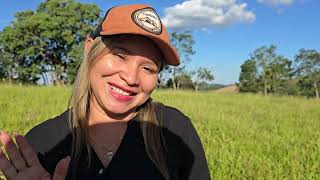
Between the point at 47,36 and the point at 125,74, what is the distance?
145 ft

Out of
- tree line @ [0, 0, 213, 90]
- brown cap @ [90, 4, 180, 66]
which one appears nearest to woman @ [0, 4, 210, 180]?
brown cap @ [90, 4, 180, 66]

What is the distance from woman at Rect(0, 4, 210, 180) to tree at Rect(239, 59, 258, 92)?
215ft

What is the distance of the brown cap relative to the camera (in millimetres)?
1702

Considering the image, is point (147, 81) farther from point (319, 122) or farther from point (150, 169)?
point (319, 122)

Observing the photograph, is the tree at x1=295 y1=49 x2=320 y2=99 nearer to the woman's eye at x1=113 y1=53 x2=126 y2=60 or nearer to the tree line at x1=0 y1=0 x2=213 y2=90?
the tree line at x1=0 y1=0 x2=213 y2=90

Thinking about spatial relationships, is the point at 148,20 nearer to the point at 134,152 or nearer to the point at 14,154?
the point at 134,152

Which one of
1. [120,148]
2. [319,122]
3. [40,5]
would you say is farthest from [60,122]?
[40,5]

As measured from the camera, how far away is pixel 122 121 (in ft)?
6.32

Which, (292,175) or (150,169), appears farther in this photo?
(292,175)

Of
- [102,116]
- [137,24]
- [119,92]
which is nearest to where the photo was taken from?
[137,24]

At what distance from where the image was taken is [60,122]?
72.6 inches

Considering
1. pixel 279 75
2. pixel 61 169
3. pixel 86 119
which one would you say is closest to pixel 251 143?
pixel 86 119

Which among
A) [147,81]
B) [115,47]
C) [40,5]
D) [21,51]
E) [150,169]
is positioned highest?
[40,5]

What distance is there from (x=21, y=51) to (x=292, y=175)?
148 feet
